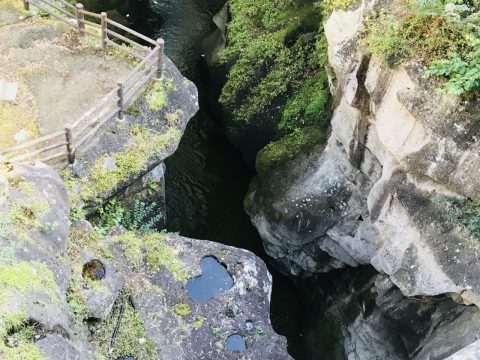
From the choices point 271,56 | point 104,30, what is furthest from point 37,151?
point 271,56

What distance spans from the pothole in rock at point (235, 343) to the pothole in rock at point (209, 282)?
3.32 feet

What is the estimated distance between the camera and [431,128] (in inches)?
433

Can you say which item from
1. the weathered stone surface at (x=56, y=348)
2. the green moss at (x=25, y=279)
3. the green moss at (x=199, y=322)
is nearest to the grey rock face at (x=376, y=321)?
the green moss at (x=199, y=322)

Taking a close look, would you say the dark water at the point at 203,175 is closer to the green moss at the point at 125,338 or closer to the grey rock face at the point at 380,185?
the grey rock face at the point at 380,185

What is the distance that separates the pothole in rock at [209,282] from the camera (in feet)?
39.5

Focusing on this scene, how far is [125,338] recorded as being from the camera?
10766mm

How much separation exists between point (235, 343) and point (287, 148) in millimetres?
7314

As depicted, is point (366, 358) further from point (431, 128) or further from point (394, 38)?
point (394, 38)

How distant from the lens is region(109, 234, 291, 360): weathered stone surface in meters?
11.2

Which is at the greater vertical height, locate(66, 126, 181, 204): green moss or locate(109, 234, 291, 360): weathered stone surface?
locate(66, 126, 181, 204): green moss

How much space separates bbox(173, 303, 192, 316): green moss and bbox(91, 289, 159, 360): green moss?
0.82m

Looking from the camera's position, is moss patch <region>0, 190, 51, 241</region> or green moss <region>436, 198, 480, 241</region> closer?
moss patch <region>0, 190, 51, 241</region>

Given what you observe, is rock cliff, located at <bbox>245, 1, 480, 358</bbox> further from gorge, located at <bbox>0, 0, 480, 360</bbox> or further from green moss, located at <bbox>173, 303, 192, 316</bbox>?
green moss, located at <bbox>173, 303, 192, 316</bbox>

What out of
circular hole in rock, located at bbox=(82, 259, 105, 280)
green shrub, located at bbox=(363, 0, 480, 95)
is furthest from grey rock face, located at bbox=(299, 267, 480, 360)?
circular hole in rock, located at bbox=(82, 259, 105, 280)
